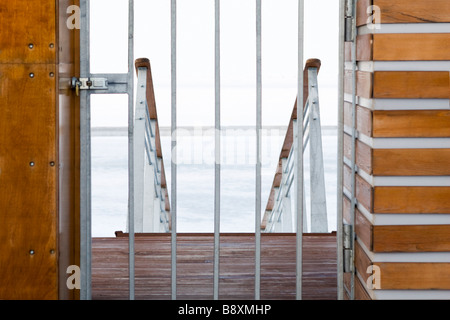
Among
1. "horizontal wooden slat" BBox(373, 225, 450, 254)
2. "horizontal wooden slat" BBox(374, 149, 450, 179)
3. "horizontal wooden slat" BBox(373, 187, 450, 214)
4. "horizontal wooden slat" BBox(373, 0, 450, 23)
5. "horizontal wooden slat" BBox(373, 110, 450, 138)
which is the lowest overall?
"horizontal wooden slat" BBox(373, 225, 450, 254)

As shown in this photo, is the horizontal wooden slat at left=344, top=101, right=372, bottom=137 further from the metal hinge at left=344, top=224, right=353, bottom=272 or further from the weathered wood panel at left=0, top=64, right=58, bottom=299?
the weathered wood panel at left=0, top=64, right=58, bottom=299

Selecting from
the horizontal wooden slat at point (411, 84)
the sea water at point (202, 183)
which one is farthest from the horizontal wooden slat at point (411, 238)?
the sea water at point (202, 183)

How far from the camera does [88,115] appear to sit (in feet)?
6.40

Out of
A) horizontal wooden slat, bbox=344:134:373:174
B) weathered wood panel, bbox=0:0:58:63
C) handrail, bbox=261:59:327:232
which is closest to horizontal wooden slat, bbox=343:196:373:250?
horizontal wooden slat, bbox=344:134:373:174

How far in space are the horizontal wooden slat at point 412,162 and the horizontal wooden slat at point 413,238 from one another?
0.16 meters

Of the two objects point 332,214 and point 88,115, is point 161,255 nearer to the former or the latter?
point 88,115

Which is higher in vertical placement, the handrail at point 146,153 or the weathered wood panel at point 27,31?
the weathered wood panel at point 27,31

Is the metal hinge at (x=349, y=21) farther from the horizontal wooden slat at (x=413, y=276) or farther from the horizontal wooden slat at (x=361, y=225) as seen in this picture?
the horizontal wooden slat at (x=413, y=276)

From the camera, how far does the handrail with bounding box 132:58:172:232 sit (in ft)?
10.8

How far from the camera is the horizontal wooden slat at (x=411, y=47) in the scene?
1.75 m

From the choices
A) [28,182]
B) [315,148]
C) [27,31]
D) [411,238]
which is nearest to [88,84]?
[27,31]

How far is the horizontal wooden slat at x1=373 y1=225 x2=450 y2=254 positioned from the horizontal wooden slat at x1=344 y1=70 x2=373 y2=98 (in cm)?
41
